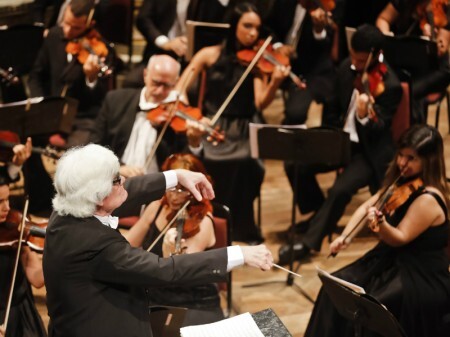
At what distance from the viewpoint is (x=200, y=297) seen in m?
3.44

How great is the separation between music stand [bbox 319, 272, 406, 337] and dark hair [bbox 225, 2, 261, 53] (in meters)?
2.08

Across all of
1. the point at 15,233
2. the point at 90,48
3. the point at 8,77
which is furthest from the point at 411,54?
the point at 15,233

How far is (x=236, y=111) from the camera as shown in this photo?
4738 mm

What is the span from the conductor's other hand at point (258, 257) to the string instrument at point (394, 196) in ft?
3.99

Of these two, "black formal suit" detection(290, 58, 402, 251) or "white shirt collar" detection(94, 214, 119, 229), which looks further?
"black formal suit" detection(290, 58, 402, 251)

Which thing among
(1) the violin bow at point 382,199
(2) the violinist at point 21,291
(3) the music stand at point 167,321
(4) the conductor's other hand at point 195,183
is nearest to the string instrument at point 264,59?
(1) the violin bow at point 382,199

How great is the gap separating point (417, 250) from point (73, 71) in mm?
2370

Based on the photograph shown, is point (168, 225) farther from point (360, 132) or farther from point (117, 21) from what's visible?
point (117, 21)

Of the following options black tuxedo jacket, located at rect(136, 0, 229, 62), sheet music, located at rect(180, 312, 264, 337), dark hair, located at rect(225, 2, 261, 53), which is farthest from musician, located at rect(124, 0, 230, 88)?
sheet music, located at rect(180, 312, 264, 337)

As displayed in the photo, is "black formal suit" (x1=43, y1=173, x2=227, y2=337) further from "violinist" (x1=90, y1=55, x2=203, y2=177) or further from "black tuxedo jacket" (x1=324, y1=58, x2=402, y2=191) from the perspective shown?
"black tuxedo jacket" (x1=324, y1=58, x2=402, y2=191)

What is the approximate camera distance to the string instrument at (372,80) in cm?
438

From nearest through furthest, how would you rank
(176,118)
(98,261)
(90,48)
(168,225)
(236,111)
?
(98,261) → (168,225) → (176,118) → (236,111) → (90,48)

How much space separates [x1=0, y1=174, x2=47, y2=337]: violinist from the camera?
10.8ft

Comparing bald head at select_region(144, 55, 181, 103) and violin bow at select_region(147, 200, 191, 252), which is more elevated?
bald head at select_region(144, 55, 181, 103)
